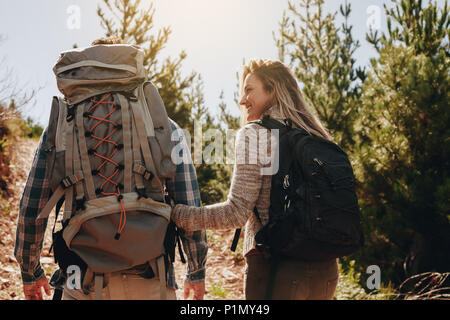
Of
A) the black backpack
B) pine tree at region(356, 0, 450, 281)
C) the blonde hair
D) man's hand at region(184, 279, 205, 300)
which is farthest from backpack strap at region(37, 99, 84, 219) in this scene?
pine tree at region(356, 0, 450, 281)

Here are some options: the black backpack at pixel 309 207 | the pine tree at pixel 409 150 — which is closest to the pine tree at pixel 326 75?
the pine tree at pixel 409 150

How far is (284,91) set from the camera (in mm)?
2088

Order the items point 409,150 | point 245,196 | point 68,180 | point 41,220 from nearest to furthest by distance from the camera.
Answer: point 68,180, point 245,196, point 41,220, point 409,150

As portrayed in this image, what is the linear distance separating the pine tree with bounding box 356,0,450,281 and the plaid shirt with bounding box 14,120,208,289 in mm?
4691

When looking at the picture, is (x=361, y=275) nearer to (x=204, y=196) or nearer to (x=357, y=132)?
(x=357, y=132)

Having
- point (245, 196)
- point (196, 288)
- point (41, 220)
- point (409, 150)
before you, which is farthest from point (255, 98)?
point (409, 150)

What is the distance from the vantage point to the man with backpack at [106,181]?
1.67 metres

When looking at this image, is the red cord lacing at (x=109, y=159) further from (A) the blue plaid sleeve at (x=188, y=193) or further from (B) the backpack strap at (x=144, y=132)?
(A) the blue plaid sleeve at (x=188, y=193)

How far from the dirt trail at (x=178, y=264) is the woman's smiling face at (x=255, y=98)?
11.8ft

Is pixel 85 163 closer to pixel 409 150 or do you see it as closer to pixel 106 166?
pixel 106 166

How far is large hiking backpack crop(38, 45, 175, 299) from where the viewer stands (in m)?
1.67

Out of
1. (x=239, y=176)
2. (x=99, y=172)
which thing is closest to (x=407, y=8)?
(x=239, y=176)

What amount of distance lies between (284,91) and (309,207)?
2.35 ft

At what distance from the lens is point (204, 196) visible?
10016mm
